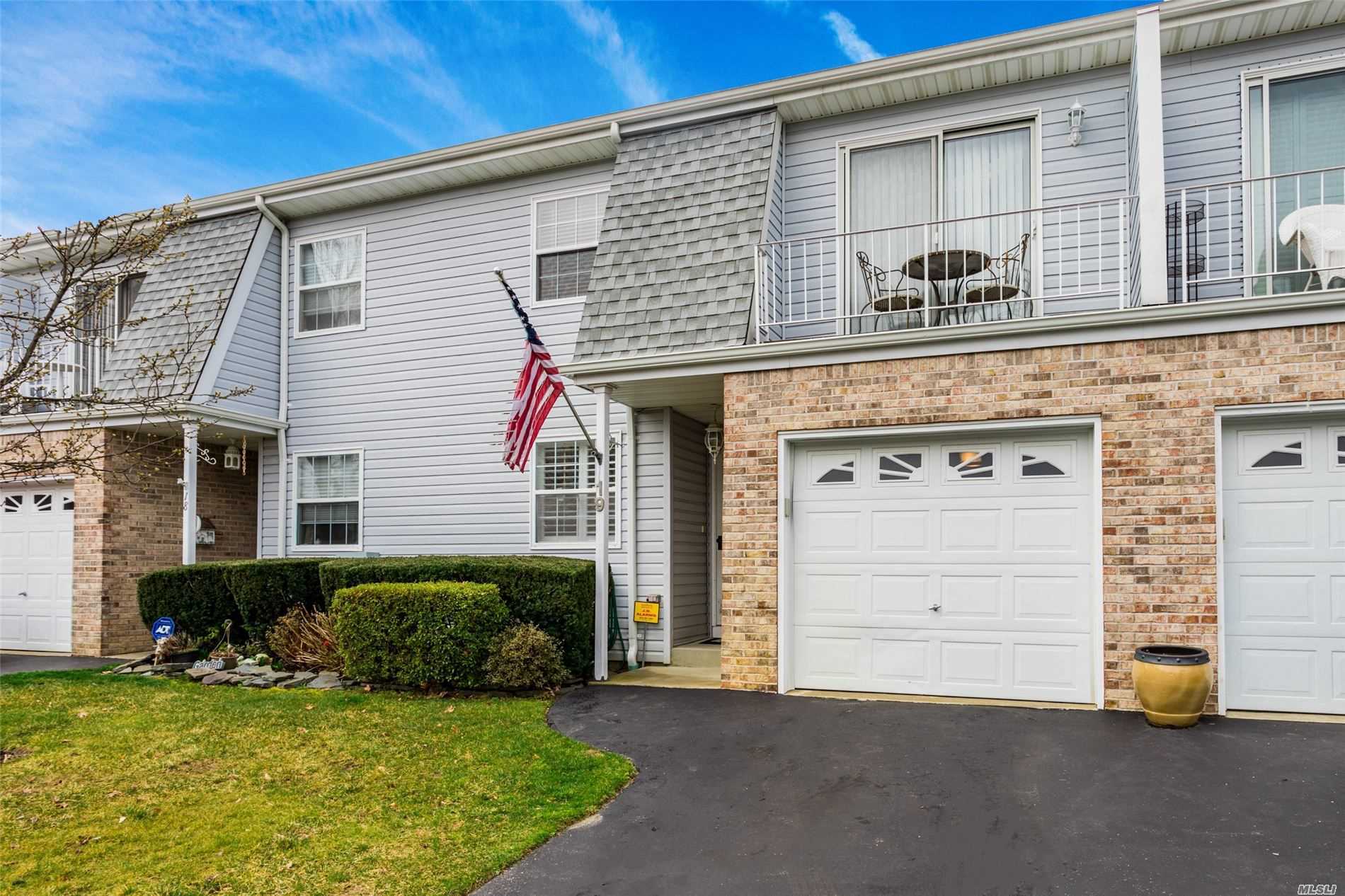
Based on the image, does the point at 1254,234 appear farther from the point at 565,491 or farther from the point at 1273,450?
the point at 565,491

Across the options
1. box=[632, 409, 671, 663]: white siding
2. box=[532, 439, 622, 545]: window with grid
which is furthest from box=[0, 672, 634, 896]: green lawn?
box=[532, 439, 622, 545]: window with grid

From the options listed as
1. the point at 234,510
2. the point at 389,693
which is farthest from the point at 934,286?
the point at 234,510

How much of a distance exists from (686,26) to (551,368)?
1871 cm

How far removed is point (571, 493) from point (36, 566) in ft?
23.9

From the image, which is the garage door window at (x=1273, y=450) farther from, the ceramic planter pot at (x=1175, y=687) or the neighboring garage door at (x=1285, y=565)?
the ceramic planter pot at (x=1175, y=687)

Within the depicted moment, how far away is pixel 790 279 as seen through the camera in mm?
9414

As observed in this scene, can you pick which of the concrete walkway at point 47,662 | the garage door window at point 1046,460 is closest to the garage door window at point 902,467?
the garage door window at point 1046,460

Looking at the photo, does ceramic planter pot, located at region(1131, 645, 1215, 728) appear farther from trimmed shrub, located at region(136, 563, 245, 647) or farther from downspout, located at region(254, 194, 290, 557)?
downspout, located at region(254, 194, 290, 557)

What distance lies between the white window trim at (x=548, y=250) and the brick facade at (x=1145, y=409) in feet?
13.9

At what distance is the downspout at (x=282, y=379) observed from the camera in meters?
11.9

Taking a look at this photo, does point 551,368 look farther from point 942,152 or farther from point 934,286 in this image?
point 942,152

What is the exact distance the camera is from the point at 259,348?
11852 mm

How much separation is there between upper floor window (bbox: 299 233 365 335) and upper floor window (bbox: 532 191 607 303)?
262cm

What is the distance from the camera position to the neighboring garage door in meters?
6.51
